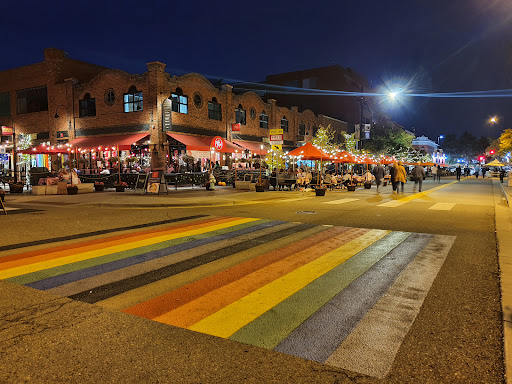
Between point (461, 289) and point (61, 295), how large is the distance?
506cm

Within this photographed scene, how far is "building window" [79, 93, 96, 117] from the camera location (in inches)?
1175

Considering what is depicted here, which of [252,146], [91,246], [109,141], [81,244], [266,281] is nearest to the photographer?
[266,281]

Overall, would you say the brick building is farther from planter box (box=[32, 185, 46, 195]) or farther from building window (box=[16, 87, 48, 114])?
planter box (box=[32, 185, 46, 195])

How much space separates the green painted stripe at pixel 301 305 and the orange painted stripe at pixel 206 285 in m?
1.01

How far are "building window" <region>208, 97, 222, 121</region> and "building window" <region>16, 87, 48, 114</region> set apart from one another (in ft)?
51.1

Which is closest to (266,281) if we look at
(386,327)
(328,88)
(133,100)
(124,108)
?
(386,327)

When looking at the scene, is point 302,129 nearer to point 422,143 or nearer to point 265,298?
point 265,298

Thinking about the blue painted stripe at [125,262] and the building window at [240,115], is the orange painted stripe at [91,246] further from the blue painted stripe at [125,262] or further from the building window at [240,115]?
the building window at [240,115]

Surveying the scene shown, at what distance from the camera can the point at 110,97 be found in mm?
28844

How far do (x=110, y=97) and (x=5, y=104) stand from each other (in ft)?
51.0

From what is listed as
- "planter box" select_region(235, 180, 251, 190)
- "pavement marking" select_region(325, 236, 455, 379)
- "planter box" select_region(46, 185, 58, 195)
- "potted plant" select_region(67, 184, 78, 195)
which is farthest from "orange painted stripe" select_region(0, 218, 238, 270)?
"planter box" select_region(46, 185, 58, 195)

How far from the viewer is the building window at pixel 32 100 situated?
33.0 meters

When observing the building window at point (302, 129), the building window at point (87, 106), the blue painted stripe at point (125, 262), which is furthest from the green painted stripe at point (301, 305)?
the building window at point (302, 129)

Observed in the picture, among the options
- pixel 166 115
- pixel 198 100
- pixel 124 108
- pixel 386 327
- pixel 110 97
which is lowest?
pixel 386 327
